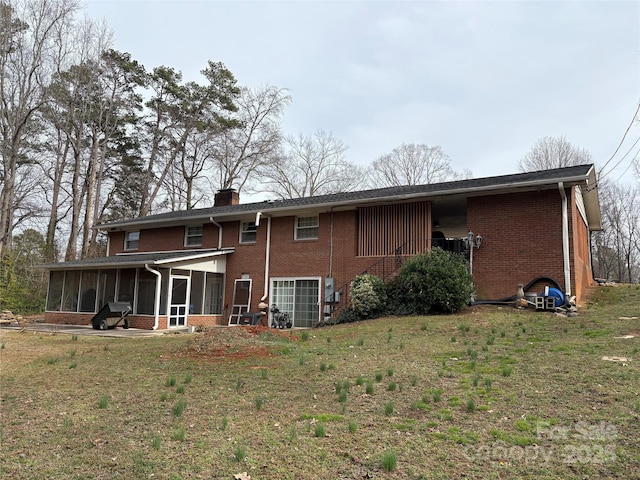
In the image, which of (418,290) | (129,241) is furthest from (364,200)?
(129,241)

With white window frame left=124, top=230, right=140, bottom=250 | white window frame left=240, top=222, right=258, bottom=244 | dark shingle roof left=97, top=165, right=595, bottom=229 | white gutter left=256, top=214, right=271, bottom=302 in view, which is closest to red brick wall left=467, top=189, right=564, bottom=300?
dark shingle roof left=97, top=165, right=595, bottom=229

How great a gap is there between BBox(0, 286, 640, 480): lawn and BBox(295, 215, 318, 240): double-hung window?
8136 millimetres

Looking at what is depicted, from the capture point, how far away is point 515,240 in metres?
13.6

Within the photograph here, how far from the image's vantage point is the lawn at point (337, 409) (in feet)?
12.7

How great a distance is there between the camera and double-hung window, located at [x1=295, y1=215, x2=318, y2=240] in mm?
17375

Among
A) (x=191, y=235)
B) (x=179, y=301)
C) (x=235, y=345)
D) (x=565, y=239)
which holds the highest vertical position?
(x=191, y=235)

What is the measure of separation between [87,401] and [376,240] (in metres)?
11.5

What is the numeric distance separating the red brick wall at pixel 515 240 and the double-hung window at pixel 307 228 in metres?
5.90

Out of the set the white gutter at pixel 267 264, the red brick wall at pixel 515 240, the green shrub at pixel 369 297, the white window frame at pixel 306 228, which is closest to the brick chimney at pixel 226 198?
the white gutter at pixel 267 264

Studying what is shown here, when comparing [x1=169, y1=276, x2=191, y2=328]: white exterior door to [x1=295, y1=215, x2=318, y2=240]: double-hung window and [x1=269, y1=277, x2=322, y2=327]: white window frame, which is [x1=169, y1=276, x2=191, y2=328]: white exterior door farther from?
[x1=295, y1=215, x2=318, y2=240]: double-hung window

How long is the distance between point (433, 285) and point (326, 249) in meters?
5.22

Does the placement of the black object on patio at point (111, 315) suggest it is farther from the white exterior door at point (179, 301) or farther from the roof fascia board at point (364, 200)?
the roof fascia board at point (364, 200)

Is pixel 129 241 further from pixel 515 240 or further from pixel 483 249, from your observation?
pixel 515 240

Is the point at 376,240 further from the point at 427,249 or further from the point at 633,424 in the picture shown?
the point at 633,424
